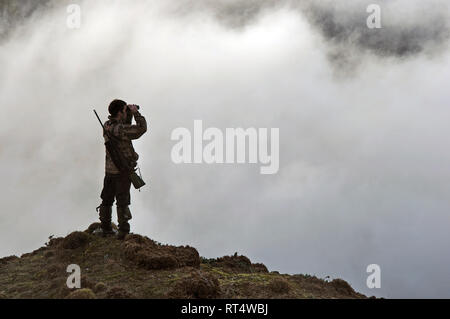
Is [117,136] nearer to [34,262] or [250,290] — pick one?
[34,262]

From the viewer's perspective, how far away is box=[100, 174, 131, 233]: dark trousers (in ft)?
39.0

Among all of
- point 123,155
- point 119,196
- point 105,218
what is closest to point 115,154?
point 123,155

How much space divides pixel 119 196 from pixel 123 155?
131 cm

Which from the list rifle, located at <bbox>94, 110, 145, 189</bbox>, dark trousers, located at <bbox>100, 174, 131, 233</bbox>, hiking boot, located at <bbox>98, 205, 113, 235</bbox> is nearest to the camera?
rifle, located at <bbox>94, 110, 145, 189</bbox>

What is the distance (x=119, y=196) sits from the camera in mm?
11883

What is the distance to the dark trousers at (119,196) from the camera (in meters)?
11.9

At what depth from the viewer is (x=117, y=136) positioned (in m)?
11.7

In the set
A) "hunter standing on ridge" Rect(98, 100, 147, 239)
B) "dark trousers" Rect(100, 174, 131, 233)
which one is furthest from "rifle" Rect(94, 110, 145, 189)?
A: "dark trousers" Rect(100, 174, 131, 233)

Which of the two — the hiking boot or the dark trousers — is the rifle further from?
the hiking boot

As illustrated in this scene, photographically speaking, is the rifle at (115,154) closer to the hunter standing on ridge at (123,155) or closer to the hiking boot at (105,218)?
the hunter standing on ridge at (123,155)

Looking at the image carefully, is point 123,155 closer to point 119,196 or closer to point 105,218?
point 119,196

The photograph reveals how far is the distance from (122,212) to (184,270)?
331 centimetres

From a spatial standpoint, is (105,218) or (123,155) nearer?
(123,155)
